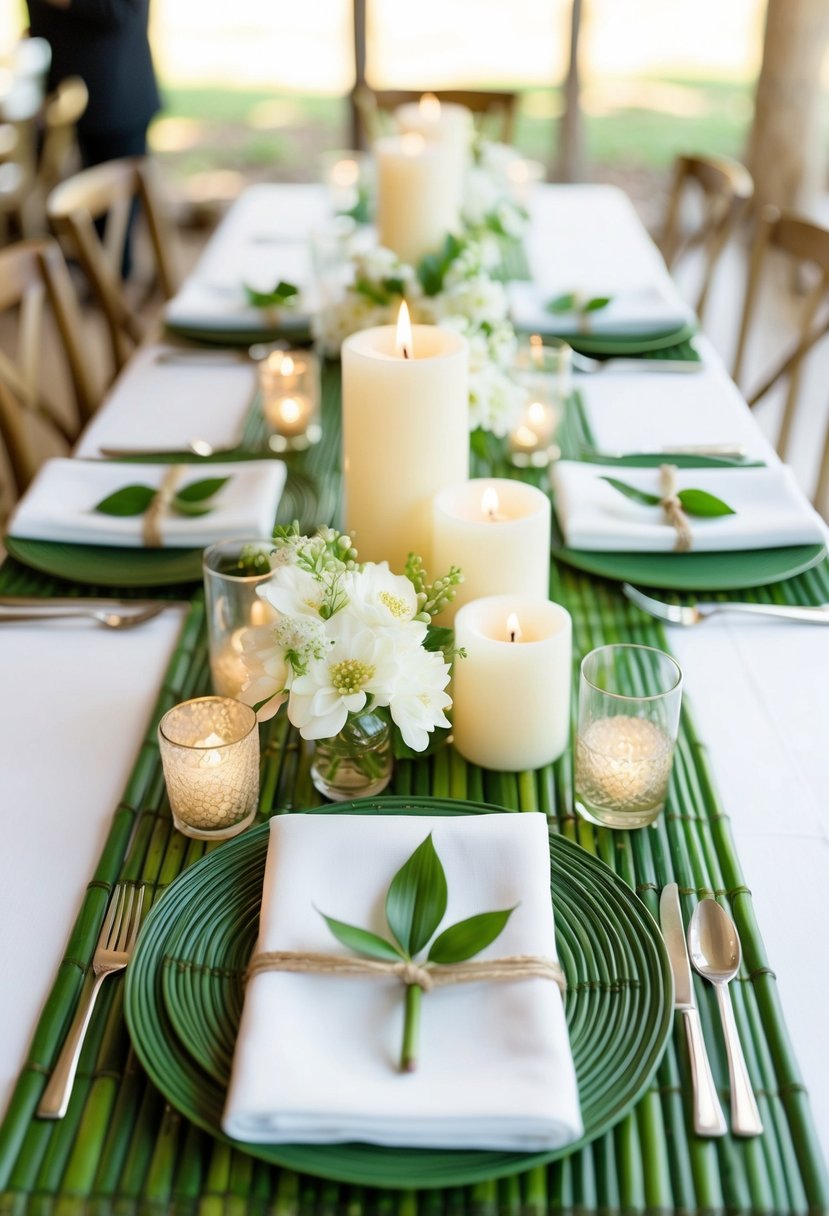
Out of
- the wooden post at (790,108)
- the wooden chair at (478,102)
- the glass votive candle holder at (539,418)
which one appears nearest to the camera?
the glass votive candle holder at (539,418)

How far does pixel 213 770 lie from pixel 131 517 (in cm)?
52

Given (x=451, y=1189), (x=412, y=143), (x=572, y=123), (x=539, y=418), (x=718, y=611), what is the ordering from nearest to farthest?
(x=451, y=1189)
(x=718, y=611)
(x=539, y=418)
(x=412, y=143)
(x=572, y=123)

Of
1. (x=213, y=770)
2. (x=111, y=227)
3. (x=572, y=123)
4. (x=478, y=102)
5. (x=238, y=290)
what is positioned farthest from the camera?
(x=572, y=123)

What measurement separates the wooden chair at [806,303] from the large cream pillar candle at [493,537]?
3.25 feet

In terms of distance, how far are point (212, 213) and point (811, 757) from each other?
461 cm

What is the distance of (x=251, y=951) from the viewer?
0.79 metres

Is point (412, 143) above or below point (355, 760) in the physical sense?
above

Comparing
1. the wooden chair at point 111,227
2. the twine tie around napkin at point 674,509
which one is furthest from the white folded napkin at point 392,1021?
the wooden chair at point 111,227

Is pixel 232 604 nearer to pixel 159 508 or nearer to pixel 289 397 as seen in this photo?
pixel 159 508

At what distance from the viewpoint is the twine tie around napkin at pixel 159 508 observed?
1305 millimetres

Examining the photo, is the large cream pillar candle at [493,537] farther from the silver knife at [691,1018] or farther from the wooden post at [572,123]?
the wooden post at [572,123]

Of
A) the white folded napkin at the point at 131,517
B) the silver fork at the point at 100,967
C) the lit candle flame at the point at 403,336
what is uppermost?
the lit candle flame at the point at 403,336

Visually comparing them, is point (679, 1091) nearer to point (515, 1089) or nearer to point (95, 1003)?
point (515, 1089)

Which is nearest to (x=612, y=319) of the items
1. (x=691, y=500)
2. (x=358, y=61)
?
(x=691, y=500)
